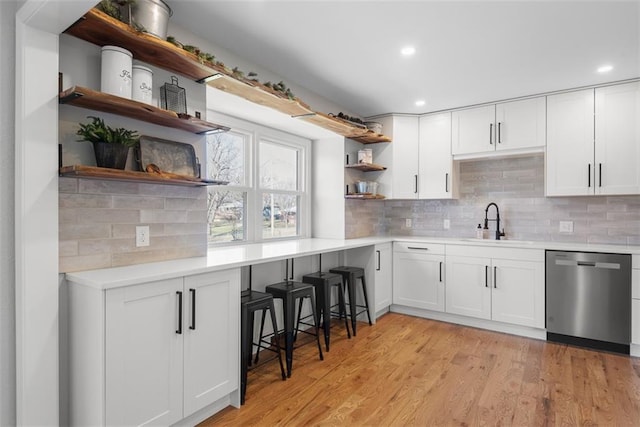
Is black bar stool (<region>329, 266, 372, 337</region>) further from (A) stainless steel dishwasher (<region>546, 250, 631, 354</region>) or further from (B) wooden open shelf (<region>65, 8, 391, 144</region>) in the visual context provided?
(A) stainless steel dishwasher (<region>546, 250, 631, 354</region>)

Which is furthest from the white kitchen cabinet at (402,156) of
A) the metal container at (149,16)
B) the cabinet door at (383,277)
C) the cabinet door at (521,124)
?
the metal container at (149,16)

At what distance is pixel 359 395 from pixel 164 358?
127cm

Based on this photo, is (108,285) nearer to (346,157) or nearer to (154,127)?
(154,127)

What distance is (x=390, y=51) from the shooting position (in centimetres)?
271

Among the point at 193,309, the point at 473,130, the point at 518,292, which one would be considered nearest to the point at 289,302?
the point at 193,309

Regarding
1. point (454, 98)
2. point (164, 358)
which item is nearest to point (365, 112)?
point (454, 98)

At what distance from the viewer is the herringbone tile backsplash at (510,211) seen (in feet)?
11.7

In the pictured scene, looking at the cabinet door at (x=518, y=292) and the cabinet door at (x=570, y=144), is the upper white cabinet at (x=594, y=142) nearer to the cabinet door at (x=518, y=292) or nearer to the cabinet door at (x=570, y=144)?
the cabinet door at (x=570, y=144)

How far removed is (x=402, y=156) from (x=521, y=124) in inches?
50.3

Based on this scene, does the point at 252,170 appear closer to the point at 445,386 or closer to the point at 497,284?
the point at 445,386

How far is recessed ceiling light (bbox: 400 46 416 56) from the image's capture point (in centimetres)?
266

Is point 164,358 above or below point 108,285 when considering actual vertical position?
below

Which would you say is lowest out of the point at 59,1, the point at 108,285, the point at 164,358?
the point at 164,358

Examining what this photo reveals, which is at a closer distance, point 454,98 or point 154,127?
point 154,127
